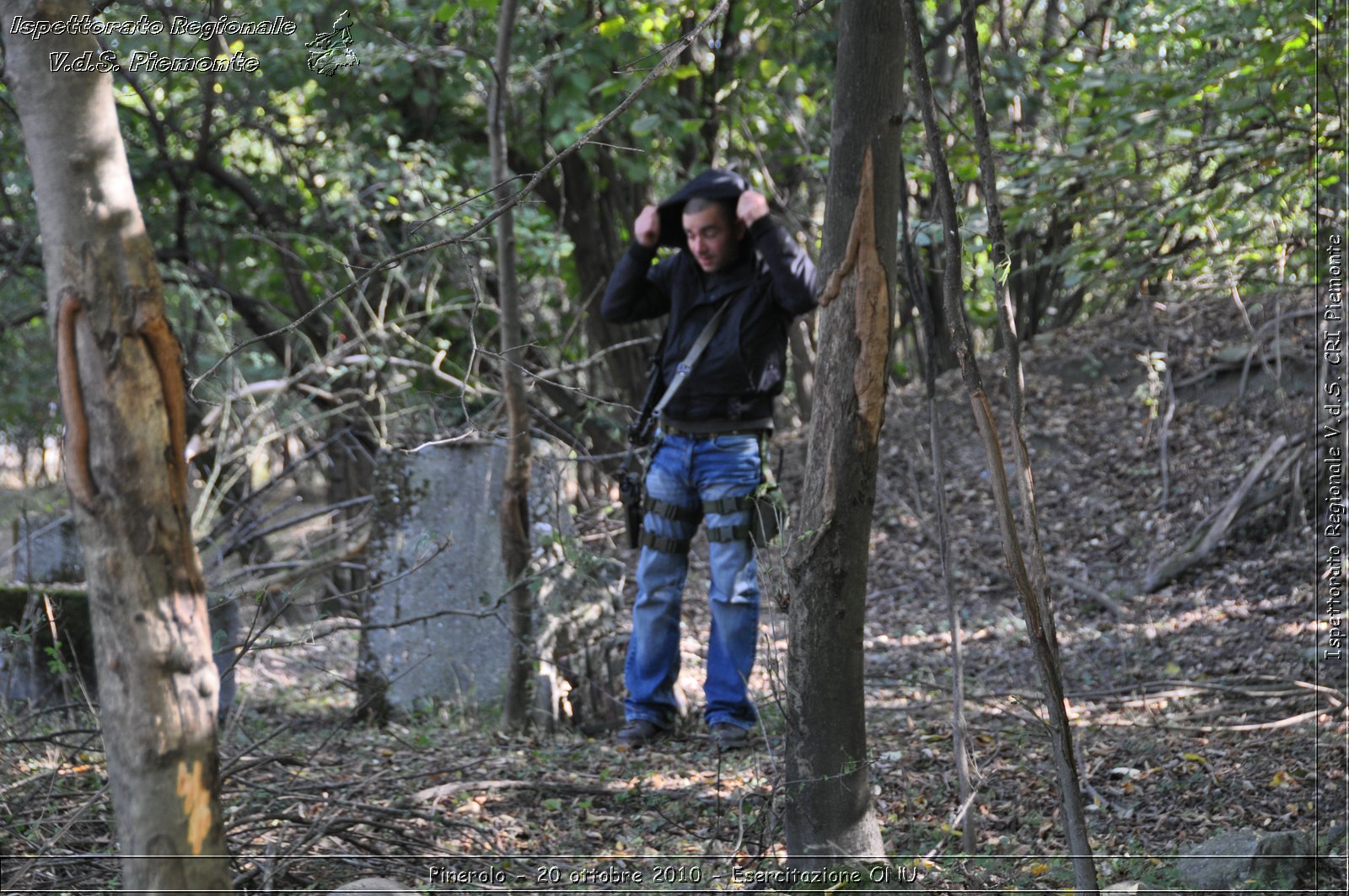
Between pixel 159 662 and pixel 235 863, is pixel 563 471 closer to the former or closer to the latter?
pixel 235 863

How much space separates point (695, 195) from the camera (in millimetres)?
4637

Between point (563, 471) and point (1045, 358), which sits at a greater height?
point (1045, 358)

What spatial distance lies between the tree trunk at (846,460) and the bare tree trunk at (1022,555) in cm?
27

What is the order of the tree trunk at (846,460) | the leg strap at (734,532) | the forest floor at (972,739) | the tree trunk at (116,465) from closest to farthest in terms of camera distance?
1. the tree trunk at (116,465)
2. the tree trunk at (846,460)
3. the forest floor at (972,739)
4. the leg strap at (734,532)

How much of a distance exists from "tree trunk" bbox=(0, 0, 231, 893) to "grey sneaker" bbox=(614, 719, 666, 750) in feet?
9.99


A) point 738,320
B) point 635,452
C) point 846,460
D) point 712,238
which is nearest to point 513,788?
point 635,452

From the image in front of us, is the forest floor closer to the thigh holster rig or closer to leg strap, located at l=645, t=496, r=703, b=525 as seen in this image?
the thigh holster rig

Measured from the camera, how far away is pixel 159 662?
1706 millimetres

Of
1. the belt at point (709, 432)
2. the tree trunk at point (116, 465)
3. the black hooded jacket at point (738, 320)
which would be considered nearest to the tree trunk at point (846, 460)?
the black hooded jacket at point (738, 320)

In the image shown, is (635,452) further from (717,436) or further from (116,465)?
(116,465)

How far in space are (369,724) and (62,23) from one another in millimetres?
4232

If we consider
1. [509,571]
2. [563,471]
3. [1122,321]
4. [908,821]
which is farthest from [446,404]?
[1122,321]

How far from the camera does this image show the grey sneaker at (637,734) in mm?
4672

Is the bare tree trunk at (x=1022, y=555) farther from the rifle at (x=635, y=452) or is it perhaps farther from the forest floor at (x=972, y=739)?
the rifle at (x=635, y=452)
